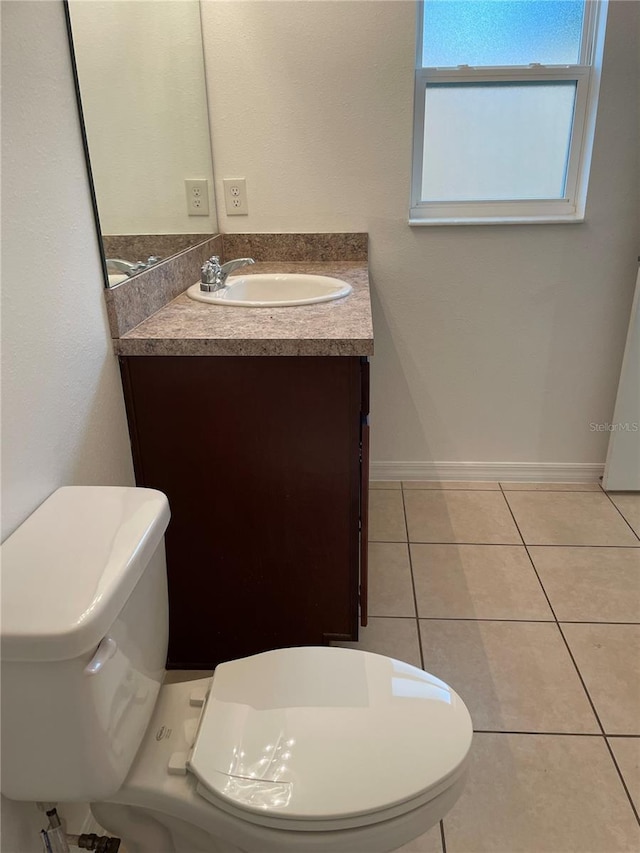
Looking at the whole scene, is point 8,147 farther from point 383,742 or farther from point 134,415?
point 383,742

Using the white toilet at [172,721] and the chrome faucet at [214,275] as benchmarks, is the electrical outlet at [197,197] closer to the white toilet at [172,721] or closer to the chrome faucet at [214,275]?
the chrome faucet at [214,275]

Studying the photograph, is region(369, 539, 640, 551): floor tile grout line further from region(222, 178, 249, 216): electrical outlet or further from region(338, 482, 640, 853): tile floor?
region(222, 178, 249, 216): electrical outlet

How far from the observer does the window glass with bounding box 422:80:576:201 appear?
2.10m

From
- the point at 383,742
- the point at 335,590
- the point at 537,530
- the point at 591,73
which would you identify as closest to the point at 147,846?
the point at 383,742

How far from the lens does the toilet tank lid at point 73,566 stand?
0.71m

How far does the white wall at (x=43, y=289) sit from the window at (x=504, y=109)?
1.34 m

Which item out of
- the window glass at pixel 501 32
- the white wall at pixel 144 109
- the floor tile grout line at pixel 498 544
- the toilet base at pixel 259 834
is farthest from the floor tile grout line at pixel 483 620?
the window glass at pixel 501 32

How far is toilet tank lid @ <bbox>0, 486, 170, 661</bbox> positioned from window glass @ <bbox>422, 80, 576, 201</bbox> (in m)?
1.76

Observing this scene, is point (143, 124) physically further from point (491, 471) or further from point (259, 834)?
point (491, 471)

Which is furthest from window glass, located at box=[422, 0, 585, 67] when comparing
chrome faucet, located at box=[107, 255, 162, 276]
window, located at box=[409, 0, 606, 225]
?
chrome faucet, located at box=[107, 255, 162, 276]

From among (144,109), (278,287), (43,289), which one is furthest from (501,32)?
(43,289)

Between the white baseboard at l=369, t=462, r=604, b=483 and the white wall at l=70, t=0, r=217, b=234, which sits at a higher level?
the white wall at l=70, t=0, r=217, b=234

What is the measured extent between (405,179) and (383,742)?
1793 millimetres

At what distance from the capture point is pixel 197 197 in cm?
201
